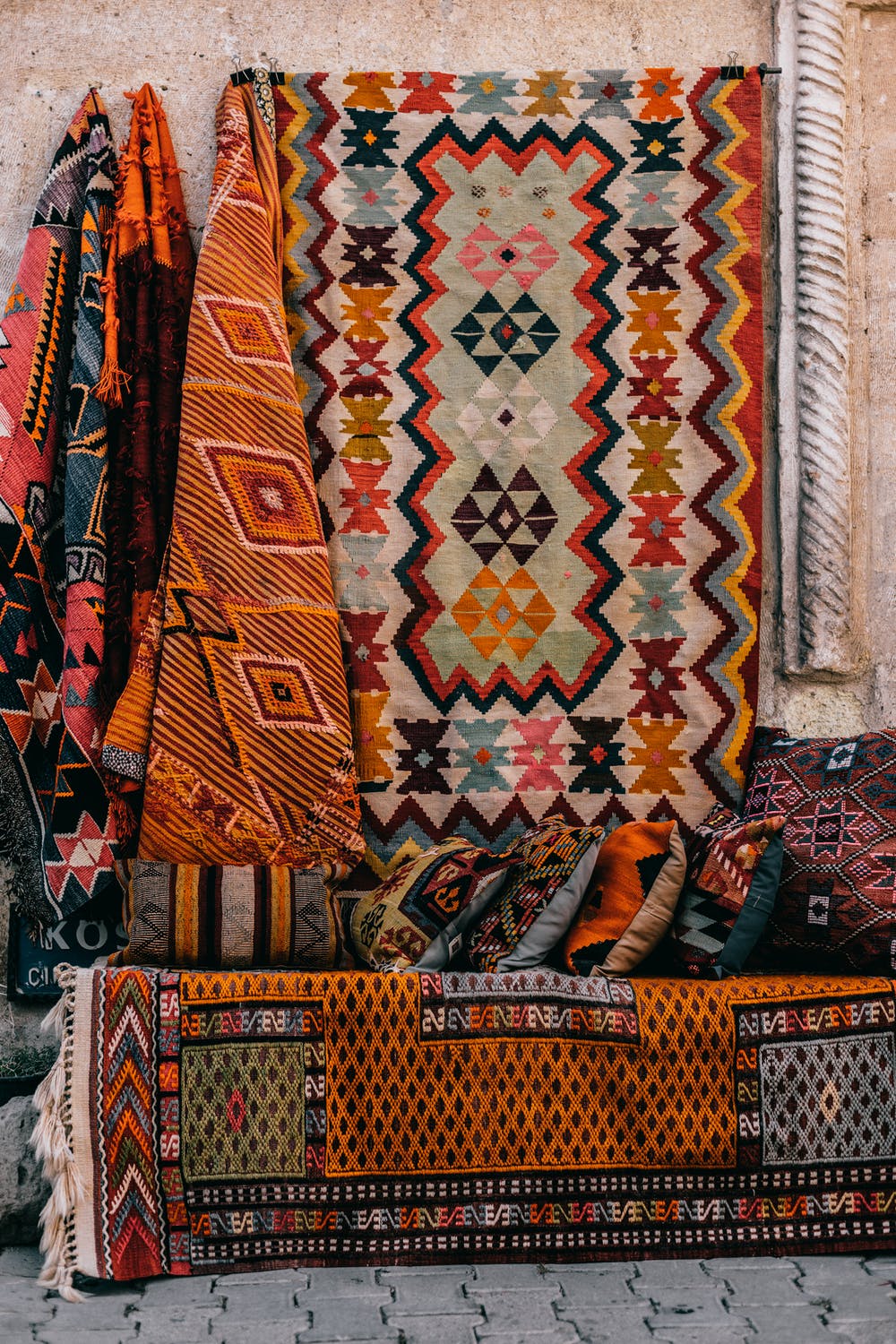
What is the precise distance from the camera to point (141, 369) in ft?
9.39

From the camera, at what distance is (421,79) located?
3.00 m

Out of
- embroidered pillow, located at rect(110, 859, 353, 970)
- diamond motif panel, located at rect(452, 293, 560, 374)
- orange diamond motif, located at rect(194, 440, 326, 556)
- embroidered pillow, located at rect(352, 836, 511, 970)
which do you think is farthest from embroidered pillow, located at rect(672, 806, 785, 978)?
diamond motif panel, located at rect(452, 293, 560, 374)

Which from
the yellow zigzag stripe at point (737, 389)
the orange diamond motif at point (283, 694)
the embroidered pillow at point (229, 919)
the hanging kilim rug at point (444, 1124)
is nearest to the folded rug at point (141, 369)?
the orange diamond motif at point (283, 694)

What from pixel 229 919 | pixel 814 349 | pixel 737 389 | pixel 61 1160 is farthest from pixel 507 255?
pixel 61 1160

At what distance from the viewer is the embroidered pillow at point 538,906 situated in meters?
2.40

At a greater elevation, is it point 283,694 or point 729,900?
point 283,694

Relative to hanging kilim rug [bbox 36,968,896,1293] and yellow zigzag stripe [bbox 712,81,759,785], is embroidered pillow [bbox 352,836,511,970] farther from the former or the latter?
yellow zigzag stripe [bbox 712,81,759,785]

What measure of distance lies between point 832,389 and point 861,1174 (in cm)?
191

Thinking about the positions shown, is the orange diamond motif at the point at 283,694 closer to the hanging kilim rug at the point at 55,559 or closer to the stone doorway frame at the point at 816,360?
the hanging kilim rug at the point at 55,559

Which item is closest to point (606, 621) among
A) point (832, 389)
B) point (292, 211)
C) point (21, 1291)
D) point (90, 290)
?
point (832, 389)

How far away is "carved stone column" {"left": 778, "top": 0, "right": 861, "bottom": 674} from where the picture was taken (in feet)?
9.87

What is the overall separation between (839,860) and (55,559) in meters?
2.01

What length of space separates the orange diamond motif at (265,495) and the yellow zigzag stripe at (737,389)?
1089mm

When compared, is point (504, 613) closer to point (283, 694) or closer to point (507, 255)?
point (283, 694)
